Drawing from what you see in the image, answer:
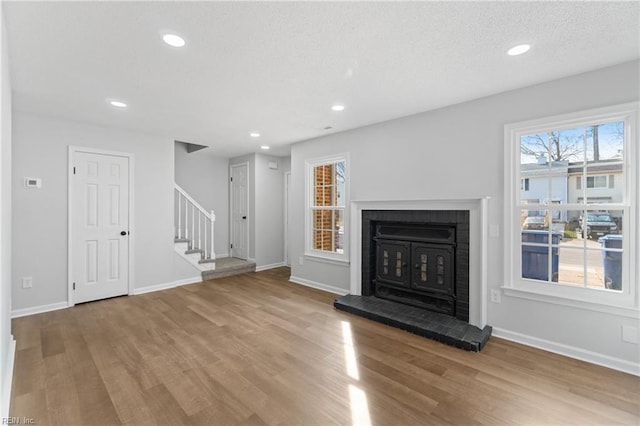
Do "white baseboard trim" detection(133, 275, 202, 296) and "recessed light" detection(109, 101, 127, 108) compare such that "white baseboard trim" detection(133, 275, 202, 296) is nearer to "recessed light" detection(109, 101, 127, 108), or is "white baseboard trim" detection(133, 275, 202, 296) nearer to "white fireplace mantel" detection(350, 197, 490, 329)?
"recessed light" detection(109, 101, 127, 108)

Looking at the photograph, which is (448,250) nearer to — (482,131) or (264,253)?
(482,131)

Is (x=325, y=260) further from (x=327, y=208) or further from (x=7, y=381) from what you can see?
(x=7, y=381)

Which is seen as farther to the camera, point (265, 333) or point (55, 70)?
point (265, 333)

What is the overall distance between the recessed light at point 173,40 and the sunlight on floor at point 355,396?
2.81m

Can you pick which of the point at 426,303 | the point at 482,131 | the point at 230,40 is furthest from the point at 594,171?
the point at 230,40

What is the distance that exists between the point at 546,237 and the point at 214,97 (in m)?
3.70

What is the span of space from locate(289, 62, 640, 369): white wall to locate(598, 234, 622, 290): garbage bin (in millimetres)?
277

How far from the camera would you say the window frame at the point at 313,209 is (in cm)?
442

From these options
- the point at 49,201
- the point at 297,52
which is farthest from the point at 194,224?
the point at 297,52

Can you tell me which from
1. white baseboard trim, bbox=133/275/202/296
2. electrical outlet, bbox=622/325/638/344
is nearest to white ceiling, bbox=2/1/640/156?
electrical outlet, bbox=622/325/638/344

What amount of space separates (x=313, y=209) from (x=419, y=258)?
6.99ft

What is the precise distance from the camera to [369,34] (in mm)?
1973

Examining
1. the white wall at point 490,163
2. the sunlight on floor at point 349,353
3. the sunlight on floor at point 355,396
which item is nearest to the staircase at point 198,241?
the white wall at point 490,163

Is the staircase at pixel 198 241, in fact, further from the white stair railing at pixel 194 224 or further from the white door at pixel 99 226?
the white door at pixel 99 226
